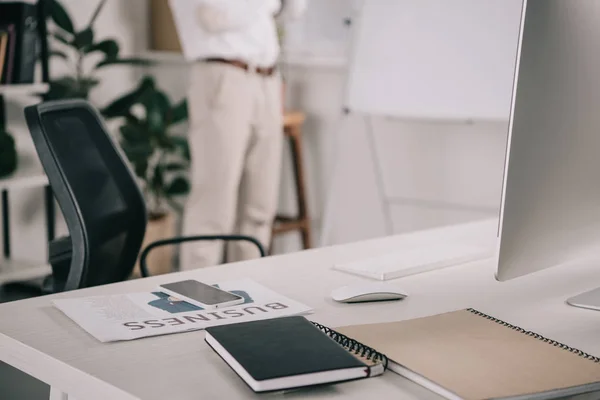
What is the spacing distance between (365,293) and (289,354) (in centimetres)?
39

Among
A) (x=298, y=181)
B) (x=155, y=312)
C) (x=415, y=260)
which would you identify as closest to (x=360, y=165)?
(x=298, y=181)

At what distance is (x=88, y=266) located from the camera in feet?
7.14

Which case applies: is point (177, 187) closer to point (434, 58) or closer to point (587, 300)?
point (434, 58)

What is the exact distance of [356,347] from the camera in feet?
4.18

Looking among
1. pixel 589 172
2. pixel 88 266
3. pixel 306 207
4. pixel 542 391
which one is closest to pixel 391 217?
pixel 306 207

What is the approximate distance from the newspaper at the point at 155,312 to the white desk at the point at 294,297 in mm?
20

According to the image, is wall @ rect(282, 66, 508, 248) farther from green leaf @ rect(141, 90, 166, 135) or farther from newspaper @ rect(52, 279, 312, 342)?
newspaper @ rect(52, 279, 312, 342)

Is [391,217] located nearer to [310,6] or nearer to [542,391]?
[310,6]

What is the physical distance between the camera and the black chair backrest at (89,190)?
2131 millimetres

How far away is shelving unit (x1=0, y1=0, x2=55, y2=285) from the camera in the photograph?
3.65m

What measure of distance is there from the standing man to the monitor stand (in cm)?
221

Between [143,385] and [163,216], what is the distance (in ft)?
10.5

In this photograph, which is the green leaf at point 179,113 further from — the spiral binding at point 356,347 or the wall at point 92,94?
the spiral binding at point 356,347

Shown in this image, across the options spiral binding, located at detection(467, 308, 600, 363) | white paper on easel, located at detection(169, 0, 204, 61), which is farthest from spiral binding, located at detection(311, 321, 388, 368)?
white paper on easel, located at detection(169, 0, 204, 61)
